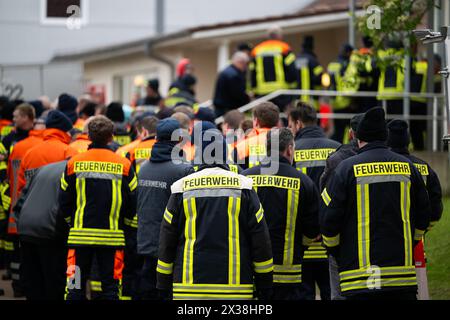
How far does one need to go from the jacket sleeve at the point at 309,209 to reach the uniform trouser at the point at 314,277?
86 centimetres

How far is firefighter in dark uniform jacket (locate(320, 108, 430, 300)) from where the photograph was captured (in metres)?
8.12

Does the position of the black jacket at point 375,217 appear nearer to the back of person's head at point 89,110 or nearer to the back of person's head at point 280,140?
the back of person's head at point 280,140

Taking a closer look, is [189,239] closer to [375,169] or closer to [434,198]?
[375,169]

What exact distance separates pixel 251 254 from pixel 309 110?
10.2 feet

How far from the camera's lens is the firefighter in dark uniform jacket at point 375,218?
8.12 meters

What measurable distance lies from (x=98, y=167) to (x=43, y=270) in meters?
1.71

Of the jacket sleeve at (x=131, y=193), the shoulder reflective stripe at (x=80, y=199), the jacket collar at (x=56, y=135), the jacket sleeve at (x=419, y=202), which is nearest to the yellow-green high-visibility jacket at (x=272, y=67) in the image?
the jacket collar at (x=56, y=135)

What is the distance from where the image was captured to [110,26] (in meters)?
34.4

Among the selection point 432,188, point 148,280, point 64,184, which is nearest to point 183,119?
point 64,184

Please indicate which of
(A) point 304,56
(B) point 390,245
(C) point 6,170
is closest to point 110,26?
(A) point 304,56

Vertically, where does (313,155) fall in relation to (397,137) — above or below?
below

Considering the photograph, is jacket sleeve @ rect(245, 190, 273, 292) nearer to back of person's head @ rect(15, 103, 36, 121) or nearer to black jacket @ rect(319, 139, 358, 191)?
black jacket @ rect(319, 139, 358, 191)

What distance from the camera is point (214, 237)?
774 centimetres

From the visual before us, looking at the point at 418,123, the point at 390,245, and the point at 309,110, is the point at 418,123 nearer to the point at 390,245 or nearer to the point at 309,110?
the point at 309,110
